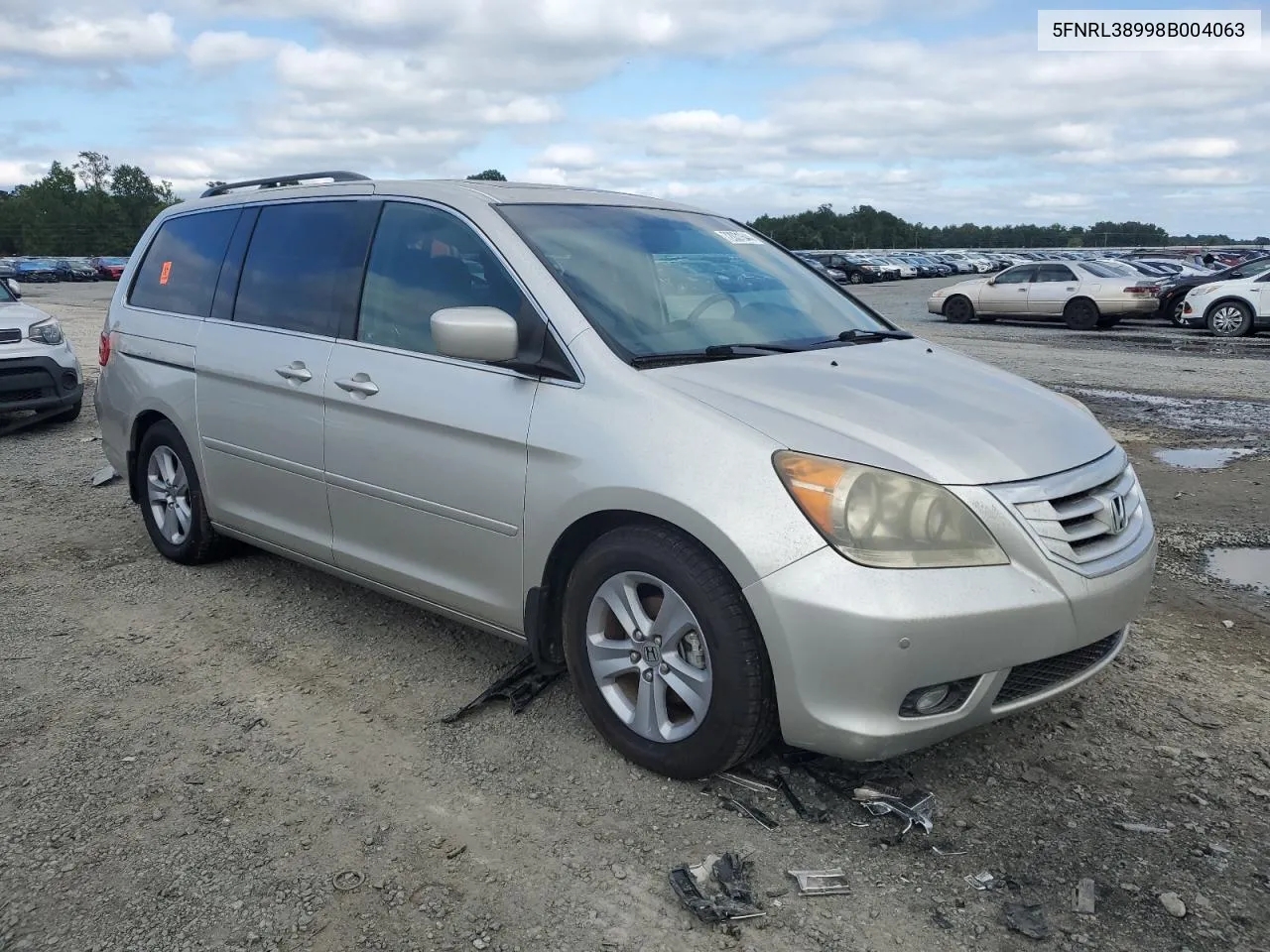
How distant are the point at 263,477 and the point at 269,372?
46 cm

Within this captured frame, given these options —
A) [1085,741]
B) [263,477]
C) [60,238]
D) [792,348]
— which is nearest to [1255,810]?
[1085,741]

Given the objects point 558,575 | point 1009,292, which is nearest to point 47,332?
point 558,575

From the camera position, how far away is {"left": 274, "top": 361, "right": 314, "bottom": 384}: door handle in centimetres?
413

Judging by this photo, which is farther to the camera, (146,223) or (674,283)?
(146,223)

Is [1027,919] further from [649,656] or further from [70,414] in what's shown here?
[70,414]

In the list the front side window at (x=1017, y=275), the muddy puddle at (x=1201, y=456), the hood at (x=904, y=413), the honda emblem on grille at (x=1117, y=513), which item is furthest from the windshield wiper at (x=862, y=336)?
the front side window at (x=1017, y=275)

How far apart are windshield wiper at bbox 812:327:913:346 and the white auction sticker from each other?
67 cm

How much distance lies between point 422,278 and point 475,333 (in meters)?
0.73

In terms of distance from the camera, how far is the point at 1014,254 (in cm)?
6412

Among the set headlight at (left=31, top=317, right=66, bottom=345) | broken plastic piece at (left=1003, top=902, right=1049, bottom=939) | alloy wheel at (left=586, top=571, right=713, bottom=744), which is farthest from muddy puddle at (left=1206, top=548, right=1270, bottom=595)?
headlight at (left=31, top=317, right=66, bottom=345)

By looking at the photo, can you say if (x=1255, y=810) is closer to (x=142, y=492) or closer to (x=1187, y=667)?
(x=1187, y=667)

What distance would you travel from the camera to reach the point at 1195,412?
1004cm

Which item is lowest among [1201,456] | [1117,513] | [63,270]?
[1201,456]

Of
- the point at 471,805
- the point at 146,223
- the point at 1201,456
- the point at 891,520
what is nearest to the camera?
the point at 891,520
